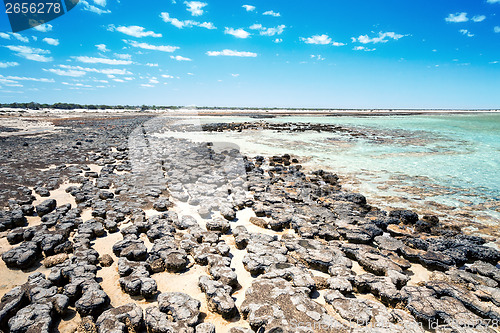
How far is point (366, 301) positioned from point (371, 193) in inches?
229

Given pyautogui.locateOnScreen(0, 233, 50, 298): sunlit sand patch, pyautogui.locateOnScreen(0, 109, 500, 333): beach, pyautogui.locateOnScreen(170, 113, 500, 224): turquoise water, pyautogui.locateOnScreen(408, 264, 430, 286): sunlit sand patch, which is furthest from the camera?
pyautogui.locateOnScreen(170, 113, 500, 224): turquoise water

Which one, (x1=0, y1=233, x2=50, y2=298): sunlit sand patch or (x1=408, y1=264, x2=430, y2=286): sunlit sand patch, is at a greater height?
(x1=0, y1=233, x2=50, y2=298): sunlit sand patch

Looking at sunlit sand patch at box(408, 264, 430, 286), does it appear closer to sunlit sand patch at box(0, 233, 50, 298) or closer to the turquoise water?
the turquoise water

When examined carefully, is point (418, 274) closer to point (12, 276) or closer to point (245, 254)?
point (245, 254)

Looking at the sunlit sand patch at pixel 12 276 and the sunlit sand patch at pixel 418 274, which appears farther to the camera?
the sunlit sand patch at pixel 418 274

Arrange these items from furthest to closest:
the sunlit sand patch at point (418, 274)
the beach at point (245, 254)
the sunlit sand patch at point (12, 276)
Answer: the sunlit sand patch at point (418, 274) < the sunlit sand patch at point (12, 276) < the beach at point (245, 254)

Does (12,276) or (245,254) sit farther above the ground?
(12,276)

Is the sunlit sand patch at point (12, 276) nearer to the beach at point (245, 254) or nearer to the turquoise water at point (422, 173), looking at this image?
the beach at point (245, 254)

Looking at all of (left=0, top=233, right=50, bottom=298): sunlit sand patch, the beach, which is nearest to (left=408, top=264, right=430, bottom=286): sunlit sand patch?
the beach

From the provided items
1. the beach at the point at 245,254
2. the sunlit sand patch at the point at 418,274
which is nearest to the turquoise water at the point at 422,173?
the beach at the point at 245,254

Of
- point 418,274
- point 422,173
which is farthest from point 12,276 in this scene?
point 422,173

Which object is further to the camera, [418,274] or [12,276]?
[418,274]

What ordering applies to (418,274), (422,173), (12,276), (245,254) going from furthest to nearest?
(422,173) < (245,254) < (418,274) < (12,276)

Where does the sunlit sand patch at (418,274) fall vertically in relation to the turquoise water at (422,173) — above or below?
below
